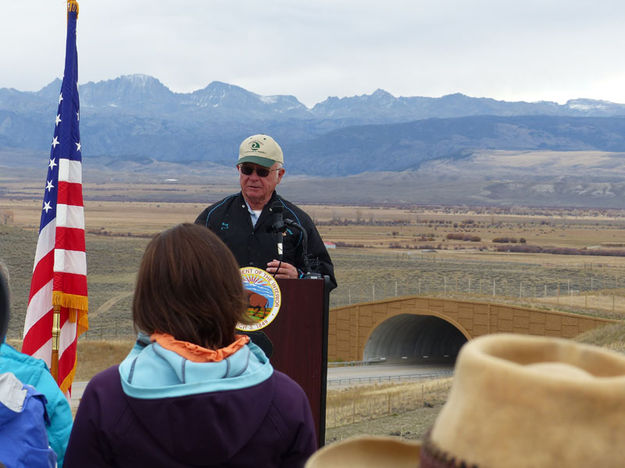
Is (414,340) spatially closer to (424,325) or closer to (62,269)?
(424,325)

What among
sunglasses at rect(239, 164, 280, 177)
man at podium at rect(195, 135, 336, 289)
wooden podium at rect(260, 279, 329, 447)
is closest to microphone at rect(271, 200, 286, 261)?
man at podium at rect(195, 135, 336, 289)

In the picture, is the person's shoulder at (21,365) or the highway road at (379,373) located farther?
the highway road at (379,373)

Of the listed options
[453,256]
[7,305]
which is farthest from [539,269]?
[7,305]

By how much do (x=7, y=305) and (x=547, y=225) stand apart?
135 meters

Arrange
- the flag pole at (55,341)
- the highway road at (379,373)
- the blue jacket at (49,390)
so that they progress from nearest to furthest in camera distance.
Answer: the blue jacket at (49,390), the flag pole at (55,341), the highway road at (379,373)

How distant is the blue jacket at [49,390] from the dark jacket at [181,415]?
0.65 metres

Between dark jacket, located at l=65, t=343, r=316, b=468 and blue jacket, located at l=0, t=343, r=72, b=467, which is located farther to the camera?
blue jacket, located at l=0, t=343, r=72, b=467

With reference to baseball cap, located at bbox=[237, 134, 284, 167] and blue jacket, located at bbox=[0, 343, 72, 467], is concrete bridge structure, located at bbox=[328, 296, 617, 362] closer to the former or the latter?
baseball cap, located at bbox=[237, 134, 284, 167]

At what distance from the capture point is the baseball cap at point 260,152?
4.88m

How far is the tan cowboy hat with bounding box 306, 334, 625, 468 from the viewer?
3.89 ft

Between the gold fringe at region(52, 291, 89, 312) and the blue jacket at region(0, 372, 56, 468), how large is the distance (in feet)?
14.3

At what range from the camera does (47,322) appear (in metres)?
6.89

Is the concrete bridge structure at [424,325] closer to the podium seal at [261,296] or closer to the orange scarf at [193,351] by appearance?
the podium seal at [261,296]

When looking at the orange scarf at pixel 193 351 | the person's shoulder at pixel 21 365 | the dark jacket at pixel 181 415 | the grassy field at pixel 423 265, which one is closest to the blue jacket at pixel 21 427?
the dark jacket at pixel 181 415
